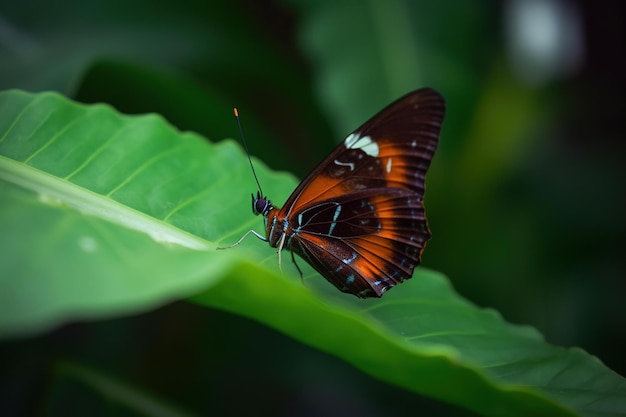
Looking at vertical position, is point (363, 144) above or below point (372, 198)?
above

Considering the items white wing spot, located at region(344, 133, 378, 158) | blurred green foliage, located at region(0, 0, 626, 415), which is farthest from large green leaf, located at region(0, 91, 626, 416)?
blurred green foliage, located at region(0, 0, 626, 415)

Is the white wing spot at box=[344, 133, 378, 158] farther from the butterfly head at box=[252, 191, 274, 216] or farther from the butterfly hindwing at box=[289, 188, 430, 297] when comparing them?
the butterfly head at box=[252, 191, 274, 216]

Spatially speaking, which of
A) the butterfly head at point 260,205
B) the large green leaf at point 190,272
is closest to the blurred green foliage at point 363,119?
the large green leaf at point 190,272

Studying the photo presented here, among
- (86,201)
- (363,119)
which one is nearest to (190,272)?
(86,201)

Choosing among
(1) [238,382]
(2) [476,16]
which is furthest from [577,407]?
(2) [476,16]

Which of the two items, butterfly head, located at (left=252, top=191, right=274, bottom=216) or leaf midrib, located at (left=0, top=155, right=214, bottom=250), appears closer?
leaf midrib, located at (left=0, top=155, right=214, bottom=250)

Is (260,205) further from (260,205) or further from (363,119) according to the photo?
(363,119)

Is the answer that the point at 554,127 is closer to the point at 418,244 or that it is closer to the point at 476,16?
the point at 476,16
